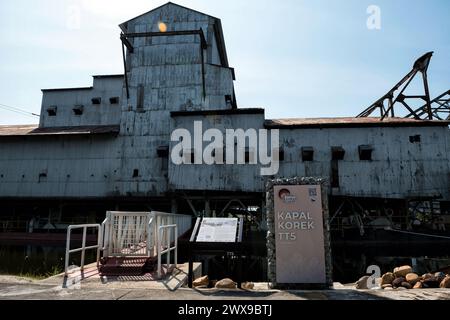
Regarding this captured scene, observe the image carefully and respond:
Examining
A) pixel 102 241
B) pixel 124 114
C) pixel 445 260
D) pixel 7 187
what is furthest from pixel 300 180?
pixel 7 187

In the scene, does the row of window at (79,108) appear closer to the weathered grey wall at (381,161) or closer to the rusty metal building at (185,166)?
the rusty metal building at (185,166)

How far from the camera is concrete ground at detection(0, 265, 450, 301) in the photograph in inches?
201

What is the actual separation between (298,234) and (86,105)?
2943cm

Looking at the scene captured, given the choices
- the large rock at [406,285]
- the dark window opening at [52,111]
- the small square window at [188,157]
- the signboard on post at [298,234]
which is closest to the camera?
the signboard on post at [298,234]

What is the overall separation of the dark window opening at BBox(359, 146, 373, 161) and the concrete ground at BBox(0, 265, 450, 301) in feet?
55.8

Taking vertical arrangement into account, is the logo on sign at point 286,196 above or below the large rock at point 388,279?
above

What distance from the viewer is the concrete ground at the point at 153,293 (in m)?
5.12

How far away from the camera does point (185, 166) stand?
22.3 m

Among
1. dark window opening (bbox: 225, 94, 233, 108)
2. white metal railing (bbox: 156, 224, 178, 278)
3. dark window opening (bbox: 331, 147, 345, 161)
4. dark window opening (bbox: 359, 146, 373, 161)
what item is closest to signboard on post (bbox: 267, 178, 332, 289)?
white metal railing (bbox: 156, 224, 178, 278)

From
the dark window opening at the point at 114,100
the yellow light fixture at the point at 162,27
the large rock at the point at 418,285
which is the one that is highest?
the yellow light fixture at the point at 162,27

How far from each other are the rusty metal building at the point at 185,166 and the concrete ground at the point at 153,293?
15758mm

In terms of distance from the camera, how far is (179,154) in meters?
22.5

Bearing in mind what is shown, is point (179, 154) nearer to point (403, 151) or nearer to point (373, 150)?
point (373, 150)

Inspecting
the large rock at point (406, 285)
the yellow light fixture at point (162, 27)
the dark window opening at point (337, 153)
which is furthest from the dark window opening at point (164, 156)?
the large rock at point (406, 285)
